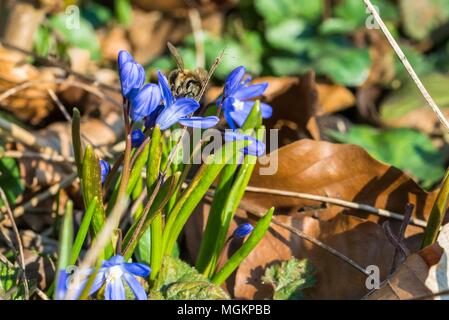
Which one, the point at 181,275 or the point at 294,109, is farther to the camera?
the point at 294,109

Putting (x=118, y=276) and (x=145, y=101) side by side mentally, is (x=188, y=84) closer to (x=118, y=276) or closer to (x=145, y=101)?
(x=145, y=101)

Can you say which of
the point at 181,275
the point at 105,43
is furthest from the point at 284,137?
the point at 105,43

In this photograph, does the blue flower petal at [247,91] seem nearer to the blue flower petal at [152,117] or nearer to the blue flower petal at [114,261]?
the blue flower petal at [152,117]

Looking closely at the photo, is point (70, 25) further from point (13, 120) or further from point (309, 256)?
point (309, 256)

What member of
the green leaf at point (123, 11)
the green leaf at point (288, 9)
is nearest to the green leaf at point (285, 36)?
the green leaf at point (288, 9)

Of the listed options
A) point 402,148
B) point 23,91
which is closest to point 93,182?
point 23,91

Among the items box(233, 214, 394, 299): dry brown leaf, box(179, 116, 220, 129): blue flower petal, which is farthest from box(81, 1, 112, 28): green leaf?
box(179, 116, 220, 129): blue flower petal
